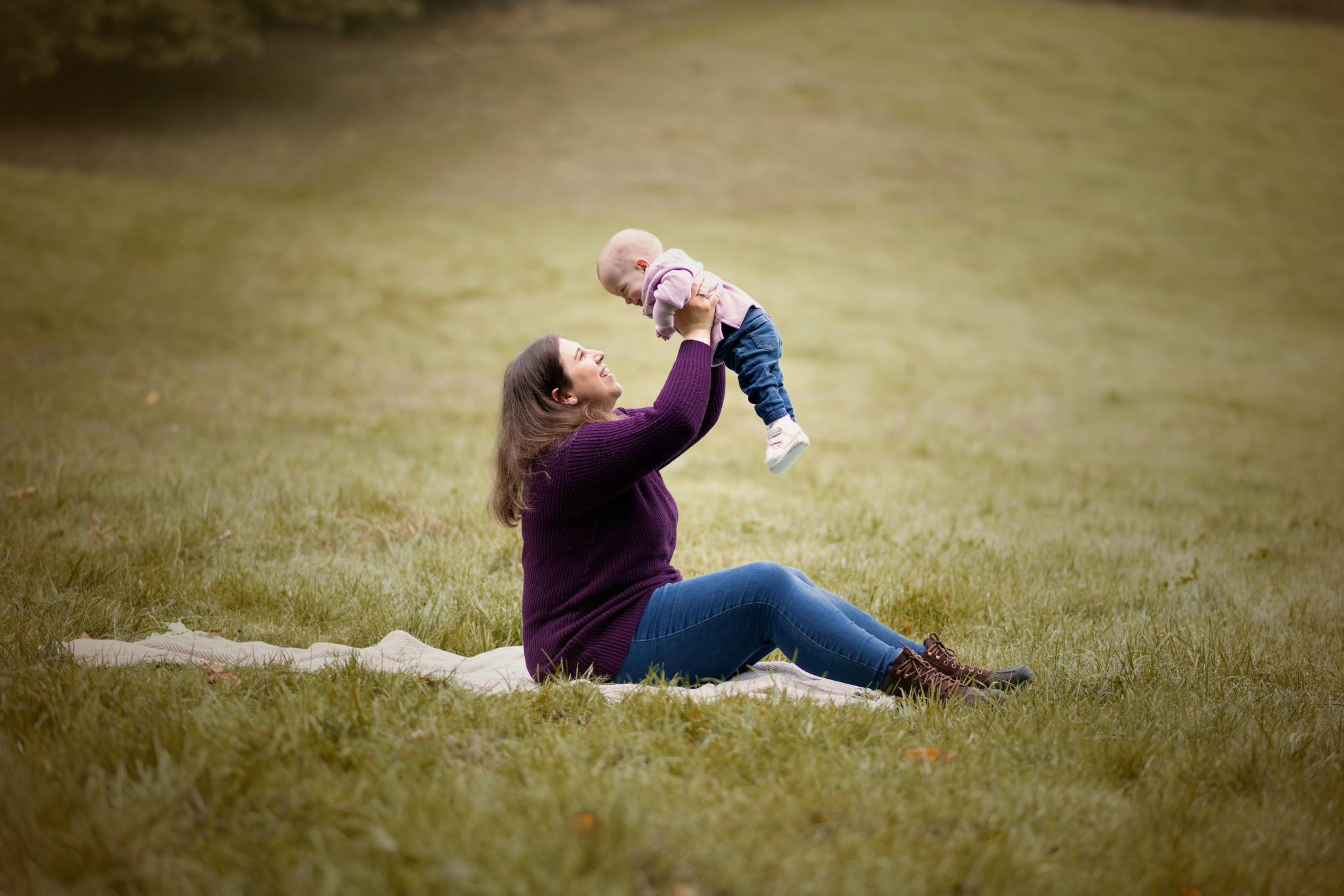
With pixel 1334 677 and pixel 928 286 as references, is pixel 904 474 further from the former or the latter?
pixel 928 286

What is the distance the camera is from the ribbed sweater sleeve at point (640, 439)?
3355 millimetres

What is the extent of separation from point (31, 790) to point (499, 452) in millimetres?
1814

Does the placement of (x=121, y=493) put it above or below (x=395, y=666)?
below

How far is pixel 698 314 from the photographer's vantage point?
3.58m

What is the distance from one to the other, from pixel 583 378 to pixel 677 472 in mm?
4883

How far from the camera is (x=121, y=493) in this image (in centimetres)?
649

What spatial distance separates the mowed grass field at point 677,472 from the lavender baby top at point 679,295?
4.65 feet

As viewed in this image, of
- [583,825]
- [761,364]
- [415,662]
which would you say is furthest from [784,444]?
[415,662]

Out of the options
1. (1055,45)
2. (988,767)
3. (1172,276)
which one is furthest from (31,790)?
(1055,45)

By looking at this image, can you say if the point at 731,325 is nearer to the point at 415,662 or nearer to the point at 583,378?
the point at 583,378

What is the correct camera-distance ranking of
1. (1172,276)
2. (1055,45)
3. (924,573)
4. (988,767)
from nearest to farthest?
(988,767) < (924,573) < (1172,276) < (1055,45)

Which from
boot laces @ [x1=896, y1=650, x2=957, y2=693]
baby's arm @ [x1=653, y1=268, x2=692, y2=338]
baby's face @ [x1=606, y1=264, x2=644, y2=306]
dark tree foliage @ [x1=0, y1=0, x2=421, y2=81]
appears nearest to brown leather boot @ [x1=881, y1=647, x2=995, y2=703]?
boot laces @ [x1=896, y1=650, x2=957, y2=693]

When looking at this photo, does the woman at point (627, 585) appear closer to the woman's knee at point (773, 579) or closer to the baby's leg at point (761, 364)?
the woman's knee at point (773, 579)

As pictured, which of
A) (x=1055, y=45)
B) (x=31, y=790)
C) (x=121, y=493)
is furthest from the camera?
(x=1055, y=45)
